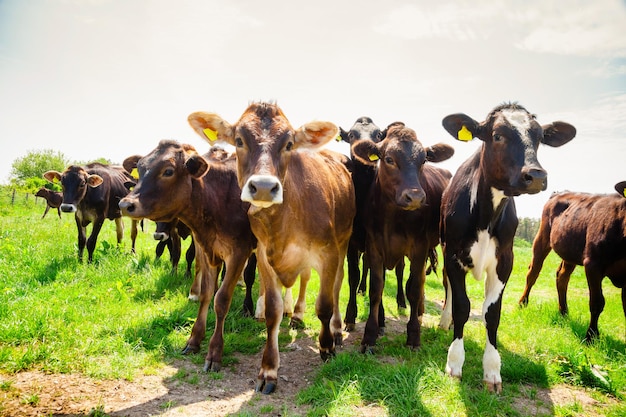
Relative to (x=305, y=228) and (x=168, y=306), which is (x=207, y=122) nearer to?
(x=305, y=228)

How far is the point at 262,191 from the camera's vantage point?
11.4 feet

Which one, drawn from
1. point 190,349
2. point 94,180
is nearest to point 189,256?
point 94,180

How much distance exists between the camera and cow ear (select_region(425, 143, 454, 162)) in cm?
578

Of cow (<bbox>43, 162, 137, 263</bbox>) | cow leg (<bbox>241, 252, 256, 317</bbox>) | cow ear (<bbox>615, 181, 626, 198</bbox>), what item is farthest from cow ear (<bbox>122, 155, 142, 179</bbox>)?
cow ear (<bbox>615, 181, 626, 198</bbox>)

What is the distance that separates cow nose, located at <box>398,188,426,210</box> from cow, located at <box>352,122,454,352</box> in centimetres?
6

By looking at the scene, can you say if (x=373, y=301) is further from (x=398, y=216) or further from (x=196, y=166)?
(x=196, y=166)

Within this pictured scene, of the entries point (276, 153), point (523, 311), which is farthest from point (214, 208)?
point (523, 311)

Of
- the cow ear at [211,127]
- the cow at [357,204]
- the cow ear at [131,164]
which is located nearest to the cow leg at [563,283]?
the cow at [357,204]

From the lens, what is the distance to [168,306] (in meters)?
6.50

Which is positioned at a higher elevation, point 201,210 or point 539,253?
point 201,210

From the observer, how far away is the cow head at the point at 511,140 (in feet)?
12.7

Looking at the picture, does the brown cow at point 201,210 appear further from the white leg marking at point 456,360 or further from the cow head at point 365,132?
the white leg marking at point 456,360

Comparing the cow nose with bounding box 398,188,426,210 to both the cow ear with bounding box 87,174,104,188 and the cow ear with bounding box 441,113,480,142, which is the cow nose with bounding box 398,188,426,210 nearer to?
the cow ear with bounding box 441,113,480,142

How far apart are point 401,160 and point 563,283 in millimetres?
4793
